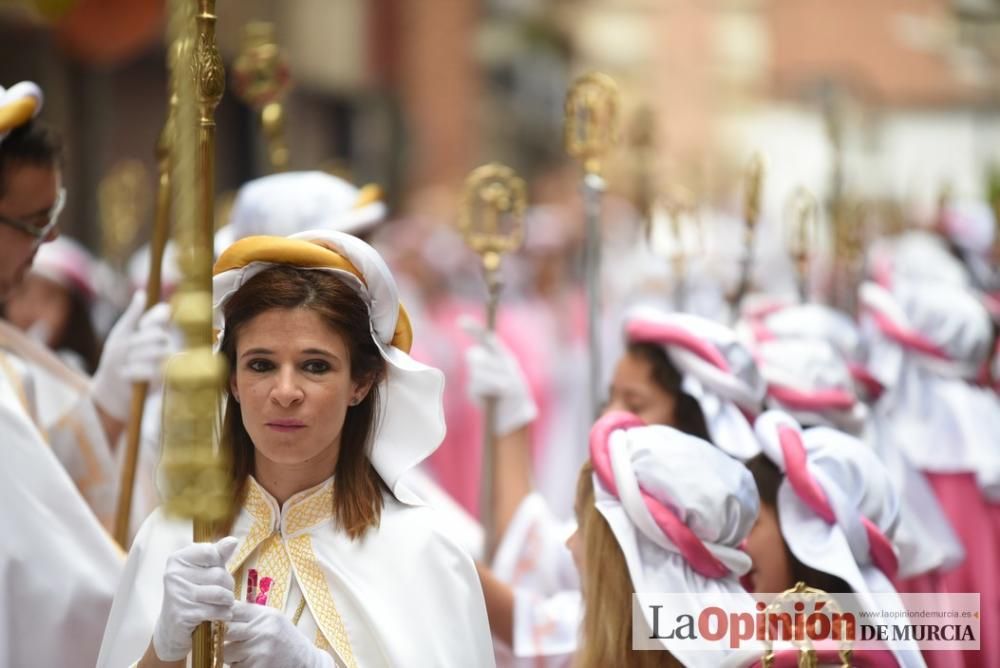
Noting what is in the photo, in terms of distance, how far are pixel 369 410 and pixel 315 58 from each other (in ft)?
56.8

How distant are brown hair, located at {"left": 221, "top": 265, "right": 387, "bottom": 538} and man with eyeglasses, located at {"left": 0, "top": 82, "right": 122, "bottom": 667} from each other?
2.76ft

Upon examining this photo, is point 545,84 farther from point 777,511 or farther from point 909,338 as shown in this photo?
point 777,511

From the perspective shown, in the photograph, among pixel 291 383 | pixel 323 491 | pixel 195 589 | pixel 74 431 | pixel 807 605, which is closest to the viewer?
pixel 195 589

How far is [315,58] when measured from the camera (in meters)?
20.0

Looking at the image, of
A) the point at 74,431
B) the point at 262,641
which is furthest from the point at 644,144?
the point at 262,641

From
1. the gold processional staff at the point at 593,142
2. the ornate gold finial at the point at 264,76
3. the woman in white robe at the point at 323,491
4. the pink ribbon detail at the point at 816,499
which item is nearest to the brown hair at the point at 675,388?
the pink ribbon detail at the point at 816,499

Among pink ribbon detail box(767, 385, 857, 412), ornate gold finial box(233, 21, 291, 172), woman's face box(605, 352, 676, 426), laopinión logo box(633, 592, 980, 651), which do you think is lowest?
laopinión logo box(633, 592, 980, 651)

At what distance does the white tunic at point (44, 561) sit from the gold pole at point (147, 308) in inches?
22.3

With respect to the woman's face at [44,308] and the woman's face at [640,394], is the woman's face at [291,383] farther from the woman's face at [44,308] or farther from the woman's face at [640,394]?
the woman's face at [44,308]

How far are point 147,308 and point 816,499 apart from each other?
2.19 meters

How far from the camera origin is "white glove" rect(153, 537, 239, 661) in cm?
268

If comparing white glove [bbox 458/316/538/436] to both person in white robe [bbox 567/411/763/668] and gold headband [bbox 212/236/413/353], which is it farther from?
gold headband [bbox 212/236/413/353]

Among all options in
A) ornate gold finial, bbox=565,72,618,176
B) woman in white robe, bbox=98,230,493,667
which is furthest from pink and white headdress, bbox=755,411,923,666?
ornate gold finial, bbox=565,72,618,176

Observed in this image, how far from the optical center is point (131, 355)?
4.70m
